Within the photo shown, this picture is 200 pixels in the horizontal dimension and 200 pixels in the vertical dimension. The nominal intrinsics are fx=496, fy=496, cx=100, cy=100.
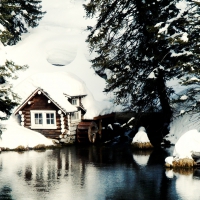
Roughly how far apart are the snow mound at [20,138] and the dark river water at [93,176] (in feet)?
5.01

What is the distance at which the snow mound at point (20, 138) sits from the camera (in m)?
33.6

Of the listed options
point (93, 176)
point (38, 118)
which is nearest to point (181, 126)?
point (38, 118)

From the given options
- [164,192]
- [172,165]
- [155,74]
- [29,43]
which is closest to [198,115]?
[155,74]

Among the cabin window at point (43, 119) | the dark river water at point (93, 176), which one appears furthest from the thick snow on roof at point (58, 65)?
the dark river water at point (93, 176)

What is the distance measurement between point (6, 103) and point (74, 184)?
10.1 meters

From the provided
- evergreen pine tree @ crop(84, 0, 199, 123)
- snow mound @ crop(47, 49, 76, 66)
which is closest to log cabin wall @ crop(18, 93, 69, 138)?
evergreen pine tree @ crop(84, 0, 199, 123)

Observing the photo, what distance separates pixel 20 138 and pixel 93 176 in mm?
11274

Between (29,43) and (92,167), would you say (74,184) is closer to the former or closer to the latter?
(92,167)

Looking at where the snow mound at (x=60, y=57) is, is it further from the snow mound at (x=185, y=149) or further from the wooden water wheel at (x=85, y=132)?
the snow mound at (x=185, y=149)

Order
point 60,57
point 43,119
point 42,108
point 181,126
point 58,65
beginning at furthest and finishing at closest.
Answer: point 60,57, point 58,65, point 43,119, point 42,108, point 181,126

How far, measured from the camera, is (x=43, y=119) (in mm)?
36750

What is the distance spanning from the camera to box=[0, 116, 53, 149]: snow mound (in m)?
33.6

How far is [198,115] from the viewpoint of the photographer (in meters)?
34.5

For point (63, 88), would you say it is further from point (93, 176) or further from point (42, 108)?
point (93, 176)
